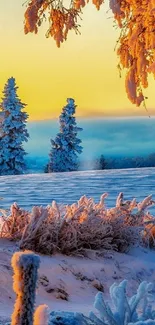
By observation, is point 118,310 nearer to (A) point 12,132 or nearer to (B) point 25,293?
(B) point 25,293

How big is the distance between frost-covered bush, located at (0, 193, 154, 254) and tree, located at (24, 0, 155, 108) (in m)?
1.62

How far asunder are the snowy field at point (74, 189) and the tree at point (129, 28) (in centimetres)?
258

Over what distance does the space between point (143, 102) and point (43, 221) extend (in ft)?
5.44

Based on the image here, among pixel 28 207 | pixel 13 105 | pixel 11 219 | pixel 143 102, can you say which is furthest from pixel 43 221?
pixel 13 105

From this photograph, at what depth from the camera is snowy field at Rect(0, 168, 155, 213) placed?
30.1 feet

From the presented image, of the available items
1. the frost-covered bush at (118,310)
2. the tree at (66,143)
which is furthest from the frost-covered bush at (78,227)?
the tree at (66,143)

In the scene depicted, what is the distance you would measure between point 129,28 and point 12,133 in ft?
115

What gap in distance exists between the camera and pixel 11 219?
619 centimetres

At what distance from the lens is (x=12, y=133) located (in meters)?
41.2

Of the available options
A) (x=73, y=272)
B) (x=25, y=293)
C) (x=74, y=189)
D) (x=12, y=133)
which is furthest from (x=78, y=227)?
(x=12, y=133)

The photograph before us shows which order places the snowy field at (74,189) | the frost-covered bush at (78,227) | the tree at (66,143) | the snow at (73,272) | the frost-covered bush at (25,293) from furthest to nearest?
the tree at (66,143) → the snowy field at (74,189) → the frost-covered bush at (78,227) → the snow at (73,272) → the frost-covered bush at (25,293)

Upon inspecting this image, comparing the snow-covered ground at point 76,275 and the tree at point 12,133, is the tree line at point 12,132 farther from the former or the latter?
the snow-covered ground at point 76,275

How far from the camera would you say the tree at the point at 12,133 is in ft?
134

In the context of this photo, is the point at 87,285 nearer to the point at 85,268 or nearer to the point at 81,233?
the point at 85,268
